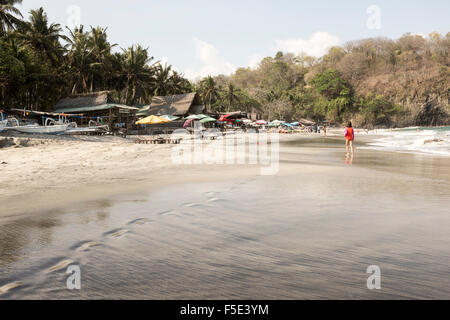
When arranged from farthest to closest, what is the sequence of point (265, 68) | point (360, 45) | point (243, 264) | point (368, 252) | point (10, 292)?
point (265, 68) → point (360, 45) → point (368, 252) → point (243, 264) → point (10, 292)

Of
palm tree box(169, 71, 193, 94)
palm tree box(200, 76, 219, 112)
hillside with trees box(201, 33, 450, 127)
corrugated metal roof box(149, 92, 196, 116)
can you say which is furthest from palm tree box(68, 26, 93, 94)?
hillside with trees box(201, 33, 450, 127)

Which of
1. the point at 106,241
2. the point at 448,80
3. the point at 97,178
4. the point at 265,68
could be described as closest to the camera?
the point at 106,241

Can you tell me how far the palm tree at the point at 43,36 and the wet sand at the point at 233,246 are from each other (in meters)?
37.3

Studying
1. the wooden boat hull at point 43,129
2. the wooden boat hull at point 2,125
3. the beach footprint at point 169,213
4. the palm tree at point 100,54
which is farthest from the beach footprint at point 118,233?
the palm tree at point 100,54

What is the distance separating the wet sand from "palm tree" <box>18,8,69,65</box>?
122 feet

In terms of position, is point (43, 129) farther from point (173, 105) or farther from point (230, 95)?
point (230, 95)

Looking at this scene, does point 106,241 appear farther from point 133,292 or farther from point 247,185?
point 247,185

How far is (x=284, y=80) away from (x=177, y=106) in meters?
69.4

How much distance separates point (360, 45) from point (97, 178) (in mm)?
114075

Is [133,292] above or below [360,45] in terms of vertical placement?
below

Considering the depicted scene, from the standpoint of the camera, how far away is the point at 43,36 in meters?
35.0
